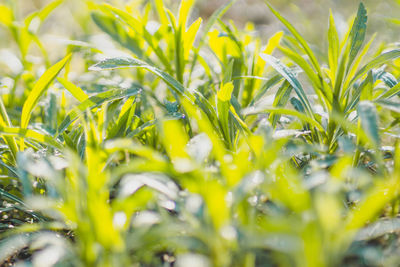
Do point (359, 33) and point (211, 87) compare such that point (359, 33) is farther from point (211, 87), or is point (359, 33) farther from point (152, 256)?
point (152, 256)

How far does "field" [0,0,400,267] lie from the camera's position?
701 mm

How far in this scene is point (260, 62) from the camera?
1.43 m

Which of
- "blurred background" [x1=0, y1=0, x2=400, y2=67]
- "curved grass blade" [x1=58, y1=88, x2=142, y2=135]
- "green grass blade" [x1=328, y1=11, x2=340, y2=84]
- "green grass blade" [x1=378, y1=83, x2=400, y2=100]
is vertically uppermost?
"green grass blade" [x1=328, y1=11, x2=340, y2=84]

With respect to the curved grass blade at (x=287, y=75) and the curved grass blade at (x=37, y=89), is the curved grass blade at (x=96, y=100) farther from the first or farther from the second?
the curved grass blade at (x=287, y=75)

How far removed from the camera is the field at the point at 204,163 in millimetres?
701

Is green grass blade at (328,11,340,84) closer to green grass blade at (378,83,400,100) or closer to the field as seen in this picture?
the field

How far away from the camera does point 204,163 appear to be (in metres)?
0.99

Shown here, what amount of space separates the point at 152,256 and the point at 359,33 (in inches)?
38.3

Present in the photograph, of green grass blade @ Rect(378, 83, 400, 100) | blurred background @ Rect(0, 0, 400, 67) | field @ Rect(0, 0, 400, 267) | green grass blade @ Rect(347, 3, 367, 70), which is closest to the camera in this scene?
field @ Rect(0, 0, 400, 267)

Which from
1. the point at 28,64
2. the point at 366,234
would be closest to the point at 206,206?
the point at 366,234

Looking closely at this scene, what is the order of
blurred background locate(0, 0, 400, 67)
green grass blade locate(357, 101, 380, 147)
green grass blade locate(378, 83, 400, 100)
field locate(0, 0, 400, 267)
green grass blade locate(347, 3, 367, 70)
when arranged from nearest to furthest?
field locate(0, 0, 400, 267), green grass blade locate(357, 101, 380, 147), green grass blade locate(378, 83, 400, 100), green grass blade locate(347, 3, 367, 70), blurred background locate(0, 0, 400, 67)

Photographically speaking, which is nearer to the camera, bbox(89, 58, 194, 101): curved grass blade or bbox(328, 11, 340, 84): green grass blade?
bbox(89, 58, 194, 101): curved grass blade

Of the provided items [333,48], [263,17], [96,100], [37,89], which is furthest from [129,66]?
Result: [263,17]

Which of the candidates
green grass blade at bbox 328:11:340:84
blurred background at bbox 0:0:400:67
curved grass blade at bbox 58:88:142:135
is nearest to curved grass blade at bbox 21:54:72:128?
curved grass blade at bbox 58:88:142:135
